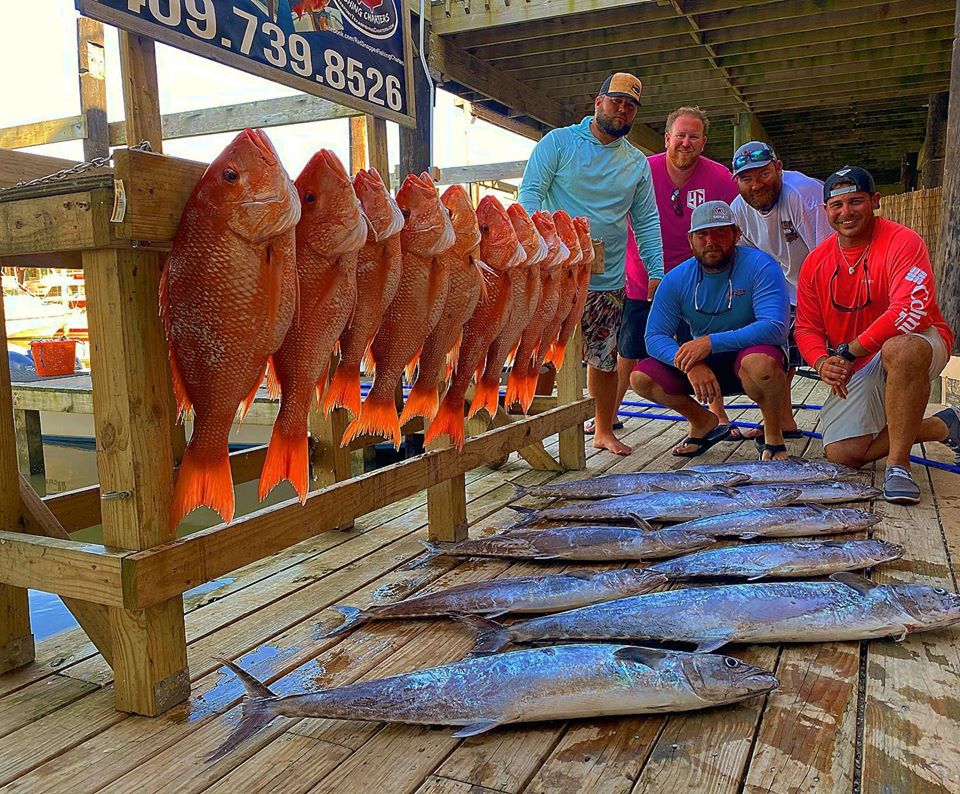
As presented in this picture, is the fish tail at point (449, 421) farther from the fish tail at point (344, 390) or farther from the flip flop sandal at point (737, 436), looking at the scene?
the flip flop sandal at point (737, 436)

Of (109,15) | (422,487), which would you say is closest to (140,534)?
(422,487)

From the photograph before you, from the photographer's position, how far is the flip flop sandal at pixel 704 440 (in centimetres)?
536

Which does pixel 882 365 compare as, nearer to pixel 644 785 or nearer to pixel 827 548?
pixel 827 548

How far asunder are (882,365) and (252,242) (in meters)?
3.64

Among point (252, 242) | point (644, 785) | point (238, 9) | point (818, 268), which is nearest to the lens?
point (644, 785)

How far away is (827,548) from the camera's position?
296 centimetres

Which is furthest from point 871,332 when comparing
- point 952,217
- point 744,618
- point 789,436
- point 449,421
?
point 952,217

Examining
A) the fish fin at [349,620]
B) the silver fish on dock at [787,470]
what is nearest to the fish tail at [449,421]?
the fish fin at [349,620]

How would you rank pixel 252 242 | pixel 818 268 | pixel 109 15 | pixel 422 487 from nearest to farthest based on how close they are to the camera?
pixel 252 242 → pixel 109 15 → pixel 422 487 → pixel 818 268

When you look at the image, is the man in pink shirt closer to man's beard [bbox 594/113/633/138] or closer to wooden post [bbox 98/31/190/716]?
man's beard [bbox 594/113/633/138]

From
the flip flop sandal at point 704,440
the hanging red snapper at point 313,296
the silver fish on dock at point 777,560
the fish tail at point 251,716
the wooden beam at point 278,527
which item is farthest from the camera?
the flip flop sandal at point 704,440

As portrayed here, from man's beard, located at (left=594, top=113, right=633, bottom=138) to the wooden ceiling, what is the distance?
319 centimetres

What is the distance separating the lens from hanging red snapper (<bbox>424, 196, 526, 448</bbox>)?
9.66ft

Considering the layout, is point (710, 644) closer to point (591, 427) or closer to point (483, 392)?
point (483, 392)
